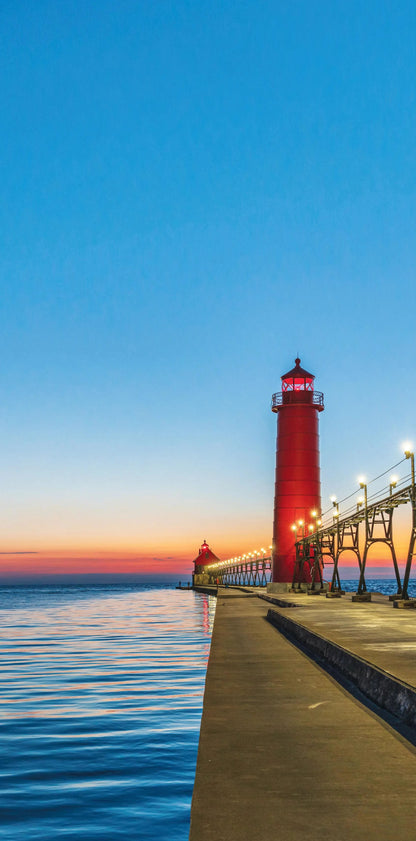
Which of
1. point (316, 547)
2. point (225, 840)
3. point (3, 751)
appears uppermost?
point (316, 547)

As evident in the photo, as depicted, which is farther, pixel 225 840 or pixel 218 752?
pixel 218 752

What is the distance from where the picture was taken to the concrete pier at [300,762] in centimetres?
412

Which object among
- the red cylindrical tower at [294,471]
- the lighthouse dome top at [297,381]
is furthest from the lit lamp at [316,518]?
the lighthouse dome top at [297,381]

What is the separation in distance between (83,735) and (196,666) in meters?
7.54

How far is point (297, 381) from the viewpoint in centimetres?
5569

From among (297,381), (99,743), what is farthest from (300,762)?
(297,381)

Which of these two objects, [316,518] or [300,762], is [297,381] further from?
[300,762]

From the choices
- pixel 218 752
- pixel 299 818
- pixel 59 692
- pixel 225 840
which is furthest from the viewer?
pixel 59 692

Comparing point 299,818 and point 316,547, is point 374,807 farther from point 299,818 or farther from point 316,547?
point 316,547

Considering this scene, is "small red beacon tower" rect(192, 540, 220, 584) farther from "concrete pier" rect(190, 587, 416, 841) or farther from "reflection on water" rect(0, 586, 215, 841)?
"concrete pier" rect(190, 587, 416, 841)

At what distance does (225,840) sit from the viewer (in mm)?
3922

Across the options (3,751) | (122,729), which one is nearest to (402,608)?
(122,729)

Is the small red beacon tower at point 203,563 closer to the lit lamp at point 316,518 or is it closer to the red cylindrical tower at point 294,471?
the red cylindrical tower at point 294,471

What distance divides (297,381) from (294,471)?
7.45 meters
